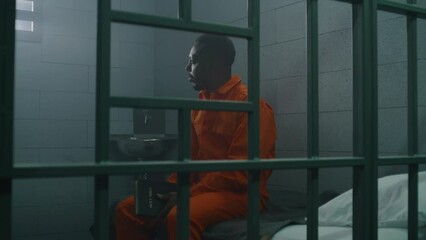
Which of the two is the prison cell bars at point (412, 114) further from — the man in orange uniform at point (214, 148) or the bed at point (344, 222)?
the man in orange uniform at point (214, 148)

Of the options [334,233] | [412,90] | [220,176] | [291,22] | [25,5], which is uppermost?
[25,5]

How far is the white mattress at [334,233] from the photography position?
1.60 m

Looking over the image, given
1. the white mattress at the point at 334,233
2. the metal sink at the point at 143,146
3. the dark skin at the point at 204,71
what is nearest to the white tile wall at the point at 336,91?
the dark skin at the point at 204,71

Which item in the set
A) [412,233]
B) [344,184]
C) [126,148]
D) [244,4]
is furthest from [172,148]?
[412,233]

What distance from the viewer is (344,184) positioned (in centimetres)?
257

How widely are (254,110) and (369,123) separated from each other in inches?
14.4

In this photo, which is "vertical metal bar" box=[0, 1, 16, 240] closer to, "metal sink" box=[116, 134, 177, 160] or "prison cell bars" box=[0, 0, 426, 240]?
"prison cell bars" box=[0, 0, 426, 240]

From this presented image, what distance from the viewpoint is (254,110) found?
3.26 ft

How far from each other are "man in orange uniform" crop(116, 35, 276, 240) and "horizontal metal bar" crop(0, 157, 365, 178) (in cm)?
104

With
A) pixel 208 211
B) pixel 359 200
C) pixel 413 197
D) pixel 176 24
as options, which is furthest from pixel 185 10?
pixel 208 211

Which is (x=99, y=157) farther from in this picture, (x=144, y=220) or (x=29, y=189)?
(x=29, y=189)

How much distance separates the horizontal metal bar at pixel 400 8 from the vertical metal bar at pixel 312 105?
0.78 ft

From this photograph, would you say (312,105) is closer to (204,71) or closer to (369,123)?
(369,123)

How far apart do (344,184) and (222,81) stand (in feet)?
2.94
